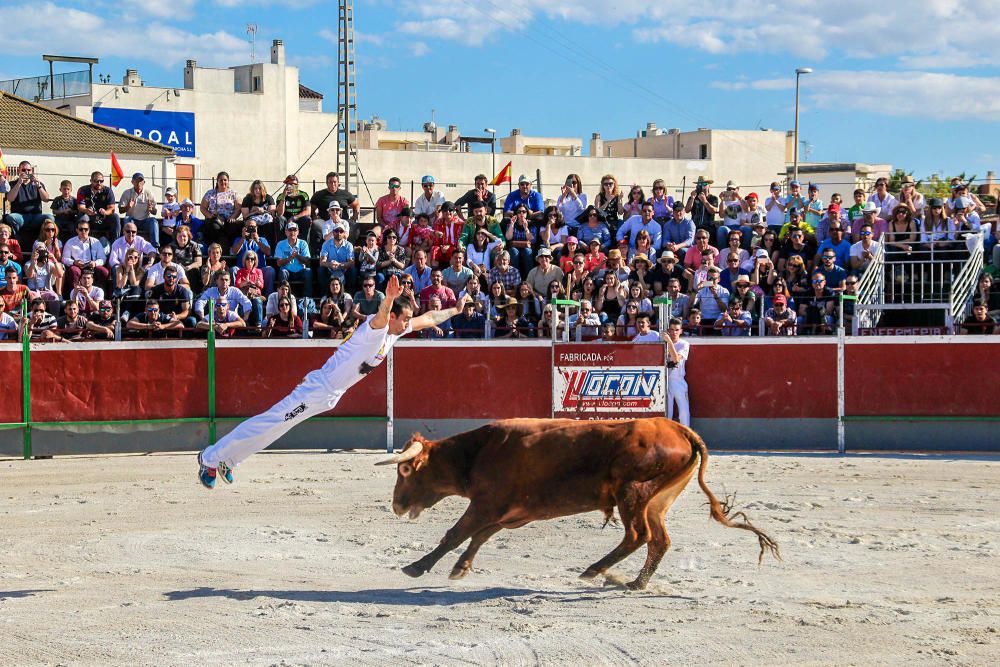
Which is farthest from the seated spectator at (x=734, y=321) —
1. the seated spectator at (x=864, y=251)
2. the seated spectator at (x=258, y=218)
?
the seated spectator at (x=258, y=218)

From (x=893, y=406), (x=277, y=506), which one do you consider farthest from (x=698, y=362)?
(x=277, y=506)

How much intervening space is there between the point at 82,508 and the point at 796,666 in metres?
7.68

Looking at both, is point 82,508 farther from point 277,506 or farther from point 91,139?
point 91,139

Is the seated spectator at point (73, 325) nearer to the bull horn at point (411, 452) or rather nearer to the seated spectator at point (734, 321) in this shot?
the seated spectator at point (734, 321)

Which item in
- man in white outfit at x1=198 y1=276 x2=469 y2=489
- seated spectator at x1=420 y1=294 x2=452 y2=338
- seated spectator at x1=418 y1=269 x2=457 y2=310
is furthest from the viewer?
seated spectator at x1=418 y1=269 x2=457 y2=310

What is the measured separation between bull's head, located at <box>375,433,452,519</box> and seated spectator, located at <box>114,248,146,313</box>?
886 centimetres

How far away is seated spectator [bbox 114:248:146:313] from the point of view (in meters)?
16.8

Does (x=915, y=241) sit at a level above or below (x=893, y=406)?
above

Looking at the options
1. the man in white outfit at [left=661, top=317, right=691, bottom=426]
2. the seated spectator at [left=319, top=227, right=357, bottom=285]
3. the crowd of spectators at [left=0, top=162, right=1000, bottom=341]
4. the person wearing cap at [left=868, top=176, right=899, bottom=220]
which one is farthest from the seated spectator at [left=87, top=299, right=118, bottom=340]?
the person wearing cap at [left=868, top=176, right=899, bottom=220]

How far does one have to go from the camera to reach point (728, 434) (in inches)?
650

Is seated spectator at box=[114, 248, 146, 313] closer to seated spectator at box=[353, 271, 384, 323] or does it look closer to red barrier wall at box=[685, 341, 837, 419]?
seated spectator at box=[353, 271, 384, 323]

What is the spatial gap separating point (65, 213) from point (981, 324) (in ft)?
41.9

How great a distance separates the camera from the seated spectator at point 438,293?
54.0 feet

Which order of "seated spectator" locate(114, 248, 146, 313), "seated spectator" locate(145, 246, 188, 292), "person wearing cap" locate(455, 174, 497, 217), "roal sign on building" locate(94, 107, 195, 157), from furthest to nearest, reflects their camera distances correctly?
"roal sign on building" locate(94, 107, 195, 157)
"person wearing cap" locate(455, 174, 497, 217)
"seated spectator" locate(114, 248, 146, 313)
"seated spectator" locate(145, 246, 188, 292)
